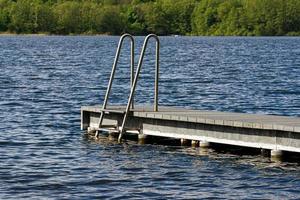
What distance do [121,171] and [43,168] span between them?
190cm

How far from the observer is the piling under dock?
84.2ft


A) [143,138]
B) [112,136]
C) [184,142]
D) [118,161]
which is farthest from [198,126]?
[112,136]

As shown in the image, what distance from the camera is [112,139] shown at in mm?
30344

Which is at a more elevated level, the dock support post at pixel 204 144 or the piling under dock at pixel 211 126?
the piling under dock at pixel 211 126

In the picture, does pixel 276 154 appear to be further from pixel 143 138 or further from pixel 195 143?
pixel 143 138

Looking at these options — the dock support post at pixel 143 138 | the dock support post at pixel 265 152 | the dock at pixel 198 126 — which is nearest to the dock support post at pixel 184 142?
the dock at pixel 198 126

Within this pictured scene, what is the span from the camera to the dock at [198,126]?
25.8 metres

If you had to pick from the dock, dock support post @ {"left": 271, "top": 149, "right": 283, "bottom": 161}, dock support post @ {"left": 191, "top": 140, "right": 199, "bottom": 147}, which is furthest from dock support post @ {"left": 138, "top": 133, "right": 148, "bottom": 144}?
dock support post @ {"left": 271, "top": 149, "right": 283, "bottom": 161}

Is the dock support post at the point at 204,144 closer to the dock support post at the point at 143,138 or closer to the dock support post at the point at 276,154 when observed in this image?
the dock support post at the point at 143,138

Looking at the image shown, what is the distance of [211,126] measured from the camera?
27391 millimetres

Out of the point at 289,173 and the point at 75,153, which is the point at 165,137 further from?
the point at 289,173

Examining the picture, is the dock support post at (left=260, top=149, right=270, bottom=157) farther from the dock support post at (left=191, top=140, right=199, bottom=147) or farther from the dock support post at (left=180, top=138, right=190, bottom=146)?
the dock support post at (left=180, top=138, right=190, bottom=146)

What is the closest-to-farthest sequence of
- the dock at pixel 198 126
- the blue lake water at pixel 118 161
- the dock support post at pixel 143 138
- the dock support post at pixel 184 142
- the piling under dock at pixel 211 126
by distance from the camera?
the blue lake water at pixel 118 161, the piling under dock at pixel 211 126, the dock at pixel 198 126, the dock support post at pixel 184 142, the dock support post at pixel 143 138

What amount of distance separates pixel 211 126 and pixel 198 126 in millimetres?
458
